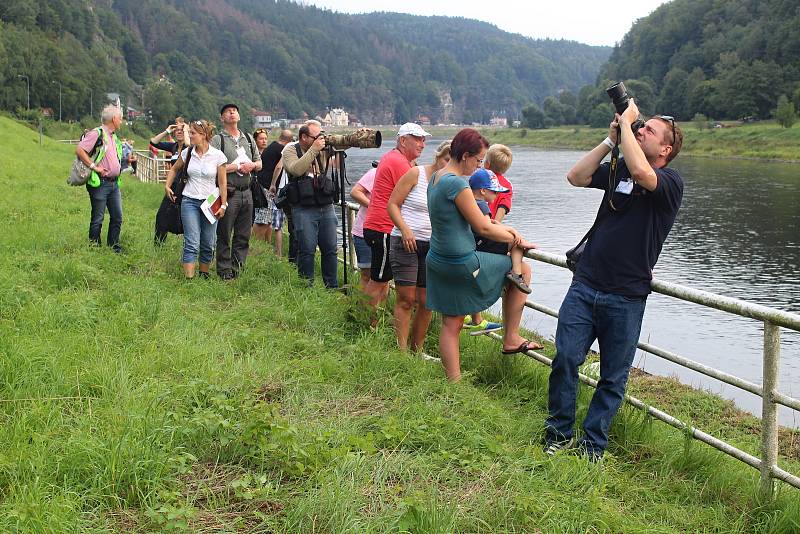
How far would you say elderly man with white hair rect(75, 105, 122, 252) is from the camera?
8375 mm

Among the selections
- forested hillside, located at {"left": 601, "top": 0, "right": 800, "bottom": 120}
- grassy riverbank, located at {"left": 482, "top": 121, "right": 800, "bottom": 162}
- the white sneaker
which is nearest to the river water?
the white sneaker

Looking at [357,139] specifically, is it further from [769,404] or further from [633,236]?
[769,404]

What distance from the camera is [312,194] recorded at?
734 cm

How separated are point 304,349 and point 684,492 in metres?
2.57

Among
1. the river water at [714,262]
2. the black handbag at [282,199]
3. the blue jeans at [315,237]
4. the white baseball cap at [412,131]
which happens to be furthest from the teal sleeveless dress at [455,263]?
the river water at [714,262]

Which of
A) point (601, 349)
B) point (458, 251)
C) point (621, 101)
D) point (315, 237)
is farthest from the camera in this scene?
point (315, 237)

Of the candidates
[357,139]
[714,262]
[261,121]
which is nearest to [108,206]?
[357,139]

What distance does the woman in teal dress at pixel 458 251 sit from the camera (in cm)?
470

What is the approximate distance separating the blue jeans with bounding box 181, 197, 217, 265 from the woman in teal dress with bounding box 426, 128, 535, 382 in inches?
133

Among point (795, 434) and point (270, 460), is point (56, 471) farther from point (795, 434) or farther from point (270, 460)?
point (795, 434)

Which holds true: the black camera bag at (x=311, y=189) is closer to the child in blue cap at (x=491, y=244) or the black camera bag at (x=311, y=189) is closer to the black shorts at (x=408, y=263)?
the black shorts at (x=408, y=263)

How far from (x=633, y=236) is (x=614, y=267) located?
6.9 inches

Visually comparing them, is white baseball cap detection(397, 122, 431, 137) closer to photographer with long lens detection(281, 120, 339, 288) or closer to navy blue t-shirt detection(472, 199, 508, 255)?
navy blue t-shirt detection(472, 199, 508, 255)

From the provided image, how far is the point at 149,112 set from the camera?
10131cm
